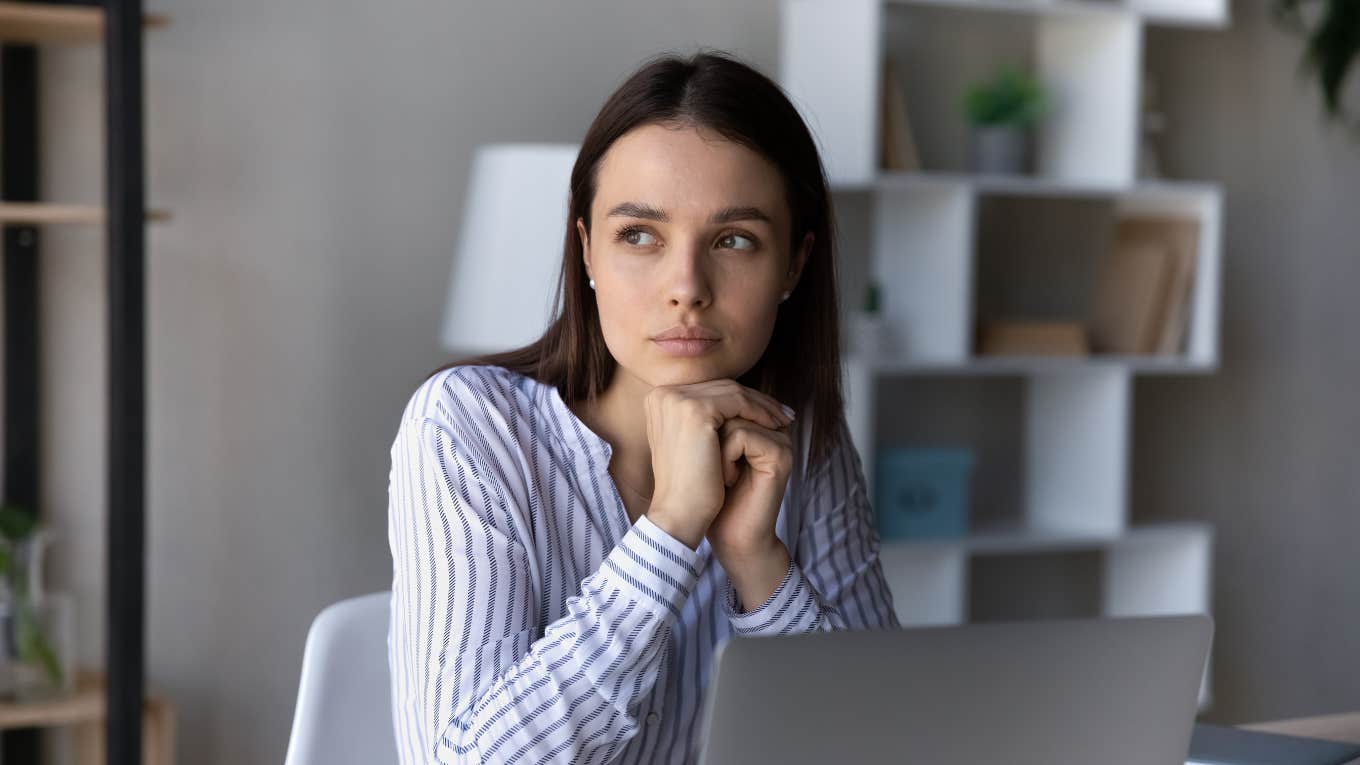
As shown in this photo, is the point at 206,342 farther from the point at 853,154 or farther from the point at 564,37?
the point at 853,154

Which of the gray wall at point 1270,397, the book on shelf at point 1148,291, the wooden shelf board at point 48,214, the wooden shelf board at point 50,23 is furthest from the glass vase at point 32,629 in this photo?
the gray wall at point 1270,397

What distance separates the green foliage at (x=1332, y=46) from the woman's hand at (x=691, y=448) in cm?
286

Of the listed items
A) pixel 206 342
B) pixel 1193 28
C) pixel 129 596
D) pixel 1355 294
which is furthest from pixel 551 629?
pixel 1355 294

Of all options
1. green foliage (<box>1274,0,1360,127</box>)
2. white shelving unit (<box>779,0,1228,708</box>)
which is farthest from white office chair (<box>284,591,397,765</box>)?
green foliage (<box>1274,0,1360,127</box>)

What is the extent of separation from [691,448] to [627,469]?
242 mm

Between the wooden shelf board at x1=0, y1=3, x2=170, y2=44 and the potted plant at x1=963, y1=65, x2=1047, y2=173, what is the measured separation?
179 cm

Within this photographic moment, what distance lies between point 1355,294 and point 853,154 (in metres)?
1.67

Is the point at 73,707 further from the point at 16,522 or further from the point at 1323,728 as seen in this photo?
the point at 1323,728

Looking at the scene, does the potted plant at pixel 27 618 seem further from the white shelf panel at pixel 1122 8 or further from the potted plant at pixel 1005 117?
the potted plant at pixel 1005 117

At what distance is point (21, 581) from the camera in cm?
214

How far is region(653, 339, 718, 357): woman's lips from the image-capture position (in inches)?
48.9

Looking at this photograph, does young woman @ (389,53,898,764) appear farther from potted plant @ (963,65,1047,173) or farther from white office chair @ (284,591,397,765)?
potted plant @ (963,65,1047,173)

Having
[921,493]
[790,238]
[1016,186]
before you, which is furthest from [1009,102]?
[790,238]

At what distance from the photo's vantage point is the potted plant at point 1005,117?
10.4ft
